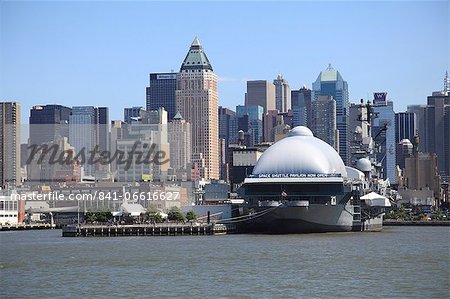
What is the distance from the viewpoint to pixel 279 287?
1806 inches

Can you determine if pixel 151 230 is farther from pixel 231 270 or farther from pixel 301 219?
pixel 231 270

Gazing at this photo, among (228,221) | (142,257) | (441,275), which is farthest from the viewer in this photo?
(228,221)

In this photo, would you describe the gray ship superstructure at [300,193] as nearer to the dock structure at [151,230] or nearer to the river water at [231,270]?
the dock structure at [151,230]

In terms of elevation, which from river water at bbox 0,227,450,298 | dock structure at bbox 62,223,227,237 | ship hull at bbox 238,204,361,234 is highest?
ship hull at bbox 238,204,361,234

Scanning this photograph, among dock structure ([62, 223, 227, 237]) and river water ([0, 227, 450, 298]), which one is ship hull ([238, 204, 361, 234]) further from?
river water ([0, 227, 450, 298])

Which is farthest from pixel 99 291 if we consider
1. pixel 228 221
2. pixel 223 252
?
pixel 228 221

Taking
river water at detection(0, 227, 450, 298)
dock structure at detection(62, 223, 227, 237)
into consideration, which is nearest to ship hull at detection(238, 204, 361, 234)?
dock structure at detection(62, 223, 227, 237)

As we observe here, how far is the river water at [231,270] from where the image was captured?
147ft

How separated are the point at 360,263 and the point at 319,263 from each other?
2.46 metres

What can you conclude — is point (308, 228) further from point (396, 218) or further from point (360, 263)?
point (396, 218)

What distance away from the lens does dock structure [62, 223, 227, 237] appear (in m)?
104

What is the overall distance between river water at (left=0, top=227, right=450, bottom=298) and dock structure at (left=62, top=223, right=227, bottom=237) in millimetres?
25076

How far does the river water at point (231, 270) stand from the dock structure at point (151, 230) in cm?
2508

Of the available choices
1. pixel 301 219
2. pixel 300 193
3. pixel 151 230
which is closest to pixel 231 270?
pixel 301 219
